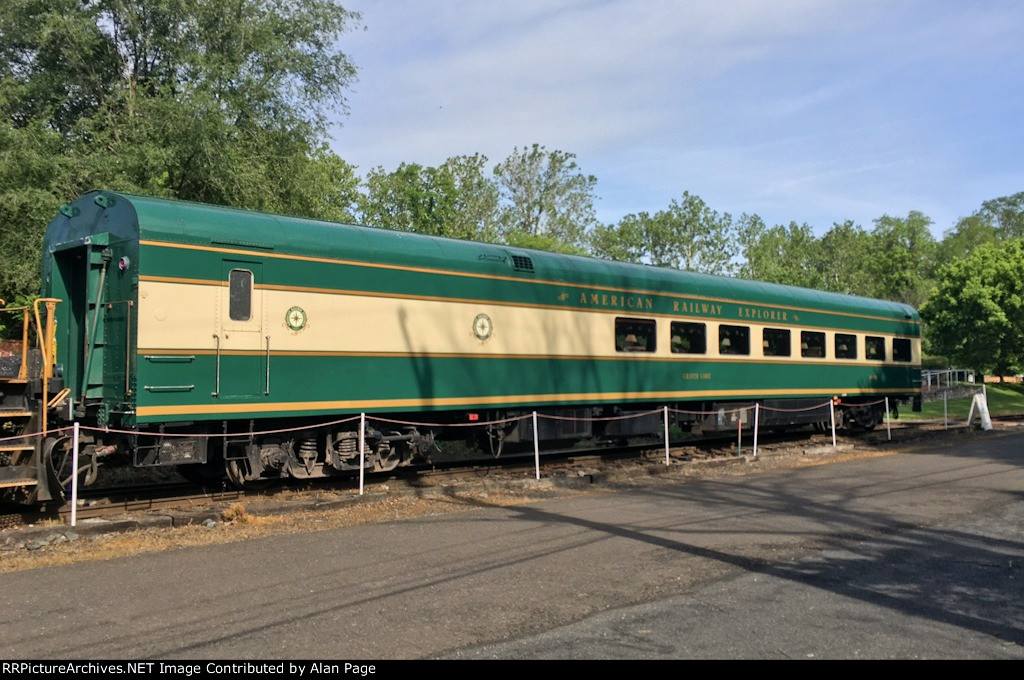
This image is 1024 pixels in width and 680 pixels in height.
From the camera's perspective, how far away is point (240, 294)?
10.3 meters

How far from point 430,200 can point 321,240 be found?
26393 millimetres

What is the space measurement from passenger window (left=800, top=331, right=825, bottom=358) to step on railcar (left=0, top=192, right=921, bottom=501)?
4.36m

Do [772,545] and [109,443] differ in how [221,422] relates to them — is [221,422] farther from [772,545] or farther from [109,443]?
[772,545]

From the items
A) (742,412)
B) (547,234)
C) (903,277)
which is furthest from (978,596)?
(903,277)

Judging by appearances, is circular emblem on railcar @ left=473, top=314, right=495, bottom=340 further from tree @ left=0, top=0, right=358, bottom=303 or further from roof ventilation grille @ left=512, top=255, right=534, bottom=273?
tree @ left=0, top=0, right=358, bottom=303

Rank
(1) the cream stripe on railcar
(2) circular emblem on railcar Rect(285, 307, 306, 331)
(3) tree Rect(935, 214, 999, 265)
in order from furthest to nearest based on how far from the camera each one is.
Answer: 1. (3) tree Rect(935, 214, 999, 265)
2. (2) circular emblem on railcar Rect(285, 307, 306, 331)
3. (1) the cream stripe on railcar

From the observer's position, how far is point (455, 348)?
1271 centimetres

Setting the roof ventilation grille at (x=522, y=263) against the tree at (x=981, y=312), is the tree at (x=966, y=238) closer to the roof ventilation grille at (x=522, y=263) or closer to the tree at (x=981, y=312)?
the tree at (x=981, y=312)

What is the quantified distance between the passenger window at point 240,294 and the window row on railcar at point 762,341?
23.3ft

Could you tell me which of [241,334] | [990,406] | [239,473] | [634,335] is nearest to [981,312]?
[990,406]

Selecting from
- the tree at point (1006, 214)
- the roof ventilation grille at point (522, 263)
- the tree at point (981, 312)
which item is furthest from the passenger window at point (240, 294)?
the tree at point (1006, 214)

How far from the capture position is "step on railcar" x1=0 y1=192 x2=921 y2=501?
9.66 meters

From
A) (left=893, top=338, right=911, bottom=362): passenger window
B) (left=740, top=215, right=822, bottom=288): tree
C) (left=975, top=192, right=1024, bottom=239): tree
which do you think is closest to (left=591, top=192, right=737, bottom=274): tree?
(left=740, top=215, right=822, bottom=288): tree

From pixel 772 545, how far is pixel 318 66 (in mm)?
17551
